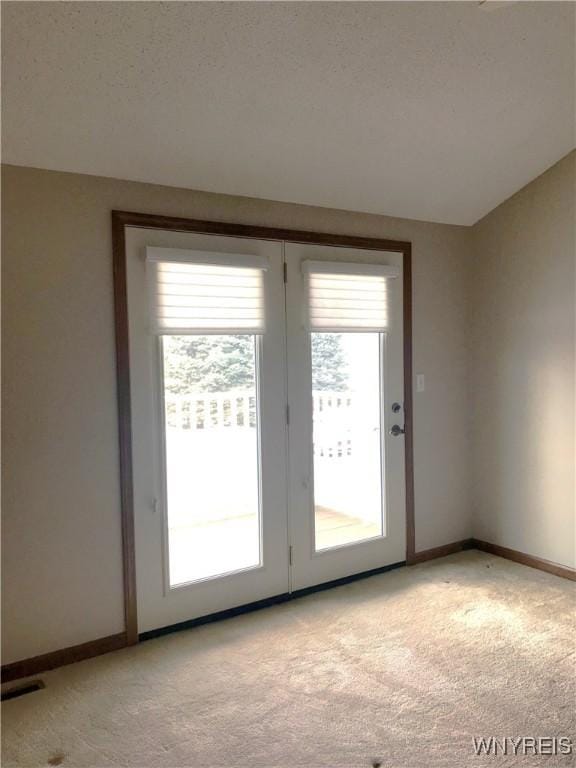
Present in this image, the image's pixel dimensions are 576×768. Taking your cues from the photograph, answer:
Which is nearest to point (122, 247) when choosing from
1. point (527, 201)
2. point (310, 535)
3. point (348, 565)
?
point (310, 535)

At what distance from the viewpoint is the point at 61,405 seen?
2629 millimetres

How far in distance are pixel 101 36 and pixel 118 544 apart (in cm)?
213

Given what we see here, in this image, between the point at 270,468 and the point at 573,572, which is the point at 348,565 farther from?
the point at 573,572

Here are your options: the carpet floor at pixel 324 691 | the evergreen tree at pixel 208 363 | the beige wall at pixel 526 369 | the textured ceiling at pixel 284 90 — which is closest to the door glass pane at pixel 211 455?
the evergreen tree at pixel 208 363

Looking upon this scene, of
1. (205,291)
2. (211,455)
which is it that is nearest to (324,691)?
(211,455)

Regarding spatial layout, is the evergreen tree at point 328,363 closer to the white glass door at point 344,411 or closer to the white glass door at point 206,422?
the white glass door at point 344,411

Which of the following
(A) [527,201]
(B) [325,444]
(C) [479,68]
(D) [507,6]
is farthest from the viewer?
(A) [527,201]

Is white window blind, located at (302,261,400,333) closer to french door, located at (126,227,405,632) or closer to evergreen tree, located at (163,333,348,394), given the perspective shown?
french door, located at (126,227,405,632)

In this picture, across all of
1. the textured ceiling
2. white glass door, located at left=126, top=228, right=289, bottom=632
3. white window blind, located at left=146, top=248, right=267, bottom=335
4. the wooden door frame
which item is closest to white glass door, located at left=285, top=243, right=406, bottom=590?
white glass door, located at left=126, top=228, right=289, bottom=632

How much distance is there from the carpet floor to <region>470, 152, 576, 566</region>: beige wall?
2.23 feet

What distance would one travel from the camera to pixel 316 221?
3354 millimetres

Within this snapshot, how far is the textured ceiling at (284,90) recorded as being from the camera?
2.07 meters

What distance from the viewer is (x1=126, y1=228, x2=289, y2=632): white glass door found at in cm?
284

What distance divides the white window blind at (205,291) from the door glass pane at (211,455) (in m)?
0.08
